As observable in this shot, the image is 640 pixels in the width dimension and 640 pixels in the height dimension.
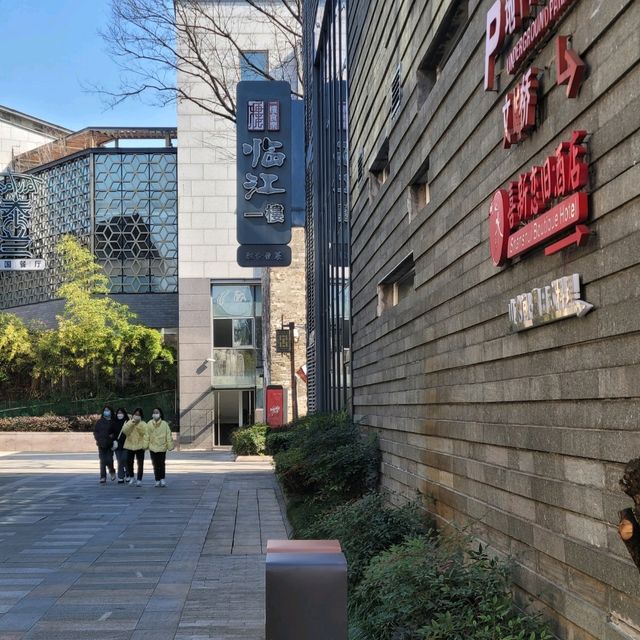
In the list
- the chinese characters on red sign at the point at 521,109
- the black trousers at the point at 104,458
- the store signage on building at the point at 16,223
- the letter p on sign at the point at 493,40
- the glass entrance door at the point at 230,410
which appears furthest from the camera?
the glass entrance door at the point at 230,410

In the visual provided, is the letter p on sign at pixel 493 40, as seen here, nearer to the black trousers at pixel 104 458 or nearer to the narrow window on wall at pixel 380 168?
the narrow window on wall at pixel 380 168

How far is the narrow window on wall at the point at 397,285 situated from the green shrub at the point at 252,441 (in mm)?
17338

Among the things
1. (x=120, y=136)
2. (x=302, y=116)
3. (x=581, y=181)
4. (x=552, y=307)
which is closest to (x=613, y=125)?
(x=581, y=181)

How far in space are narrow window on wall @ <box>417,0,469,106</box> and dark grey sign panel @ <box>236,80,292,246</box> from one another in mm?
11825

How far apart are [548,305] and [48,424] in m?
37.6

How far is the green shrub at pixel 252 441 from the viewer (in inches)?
1128

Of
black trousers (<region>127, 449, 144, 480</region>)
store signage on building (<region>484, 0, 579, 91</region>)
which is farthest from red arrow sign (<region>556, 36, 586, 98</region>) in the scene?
black trousers (<region>127, 449, 144, 480</region>)

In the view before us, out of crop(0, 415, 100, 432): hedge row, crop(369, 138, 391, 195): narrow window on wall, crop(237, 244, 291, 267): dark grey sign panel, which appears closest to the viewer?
crop(369, 138, 391, 195): narrow window on wall

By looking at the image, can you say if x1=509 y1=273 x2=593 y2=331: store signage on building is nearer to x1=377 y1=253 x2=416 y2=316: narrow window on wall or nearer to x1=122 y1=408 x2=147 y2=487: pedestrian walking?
x1=377 y1=253 x2=416 y2=316: narrow window on wall

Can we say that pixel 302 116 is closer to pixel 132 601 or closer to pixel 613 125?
pixel 132 601

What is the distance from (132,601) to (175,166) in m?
41.1

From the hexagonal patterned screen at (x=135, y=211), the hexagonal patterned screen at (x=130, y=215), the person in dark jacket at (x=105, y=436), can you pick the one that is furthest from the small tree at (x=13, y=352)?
the person in dark jacket at (x=105, y=436)

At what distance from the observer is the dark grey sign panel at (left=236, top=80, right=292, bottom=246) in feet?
67.2

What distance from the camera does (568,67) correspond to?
4344 mm
